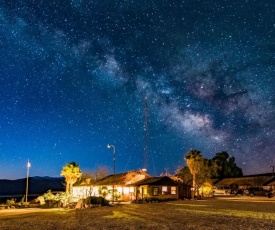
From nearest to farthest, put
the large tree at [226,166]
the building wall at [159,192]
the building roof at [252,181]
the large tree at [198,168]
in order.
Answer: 1. the building wall at [159,192]
2. the large tree at [198,168]
3. the building roof at [252,181]
4. the large tree at [226,166]

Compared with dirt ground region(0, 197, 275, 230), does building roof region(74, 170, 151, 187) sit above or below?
above

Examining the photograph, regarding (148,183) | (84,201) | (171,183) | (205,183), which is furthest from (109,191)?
(205,183)

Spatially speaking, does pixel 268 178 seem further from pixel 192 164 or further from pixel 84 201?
pixel 84 201

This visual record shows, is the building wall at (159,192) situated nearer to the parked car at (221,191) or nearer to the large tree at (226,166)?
the parked car at (221,191)

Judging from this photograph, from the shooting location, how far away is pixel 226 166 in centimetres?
11794

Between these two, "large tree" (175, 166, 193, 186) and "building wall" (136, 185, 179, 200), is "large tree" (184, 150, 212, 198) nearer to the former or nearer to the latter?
"building wall" (136, 185, 179, 200)

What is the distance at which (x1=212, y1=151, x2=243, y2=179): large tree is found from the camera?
117 metres

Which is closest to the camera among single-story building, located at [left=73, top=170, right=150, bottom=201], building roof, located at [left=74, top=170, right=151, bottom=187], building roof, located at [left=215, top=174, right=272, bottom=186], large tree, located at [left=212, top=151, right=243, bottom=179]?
single-story building, located at [left=73, top=170, right=150, bottom=201]

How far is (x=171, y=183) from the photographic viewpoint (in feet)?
194

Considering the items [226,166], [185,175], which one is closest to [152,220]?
[185,175]

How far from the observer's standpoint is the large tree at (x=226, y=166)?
116625 millimetres

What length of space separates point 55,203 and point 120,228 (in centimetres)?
3303

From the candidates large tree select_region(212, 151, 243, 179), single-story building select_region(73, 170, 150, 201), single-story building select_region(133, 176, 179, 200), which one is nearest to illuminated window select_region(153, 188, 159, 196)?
single-story building select_region(133, 176, 179, 200)

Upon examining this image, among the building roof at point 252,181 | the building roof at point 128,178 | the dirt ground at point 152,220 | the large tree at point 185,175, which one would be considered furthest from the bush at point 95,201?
the building roof at point 252,181
